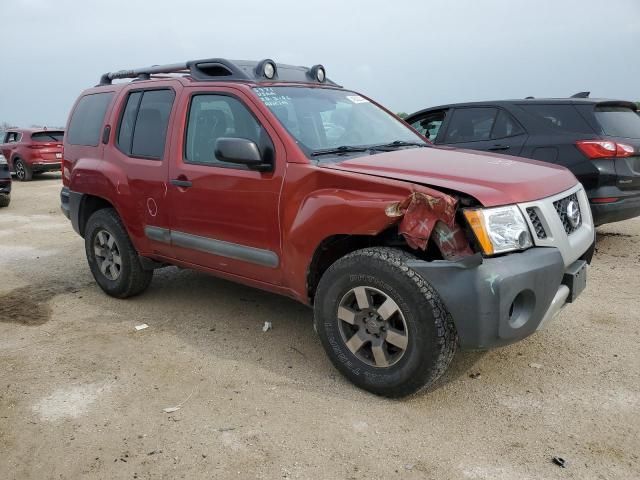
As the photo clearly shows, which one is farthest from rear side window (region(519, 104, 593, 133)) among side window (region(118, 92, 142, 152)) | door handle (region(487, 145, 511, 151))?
side window (region(118, 92, 142, 152))

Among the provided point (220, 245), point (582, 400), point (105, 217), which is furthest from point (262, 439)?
point (105, 217)

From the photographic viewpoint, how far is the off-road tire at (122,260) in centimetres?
475

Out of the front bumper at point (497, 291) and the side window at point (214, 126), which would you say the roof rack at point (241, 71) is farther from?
the front bumper at point (497, 291)

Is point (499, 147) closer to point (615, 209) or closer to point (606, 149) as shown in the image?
point (606, 149)

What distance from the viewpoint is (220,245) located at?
3896 mm

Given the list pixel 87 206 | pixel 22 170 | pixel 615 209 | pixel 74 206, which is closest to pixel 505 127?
pixel 615 209

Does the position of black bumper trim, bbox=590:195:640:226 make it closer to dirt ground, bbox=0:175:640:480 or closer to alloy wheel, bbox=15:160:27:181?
dirt ground, bbox=0:175:640:480

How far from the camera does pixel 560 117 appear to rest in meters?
6.03

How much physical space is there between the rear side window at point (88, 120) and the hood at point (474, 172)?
8.63 feet

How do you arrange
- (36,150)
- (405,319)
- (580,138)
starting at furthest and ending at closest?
(36,150), (580,138), (405,319)

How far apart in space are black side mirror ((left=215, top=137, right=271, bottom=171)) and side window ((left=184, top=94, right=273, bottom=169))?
0.17 metres

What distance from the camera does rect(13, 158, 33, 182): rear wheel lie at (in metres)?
16.4

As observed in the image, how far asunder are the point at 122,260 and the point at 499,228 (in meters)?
3.25

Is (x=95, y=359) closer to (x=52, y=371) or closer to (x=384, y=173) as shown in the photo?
(x=52, y=371)
